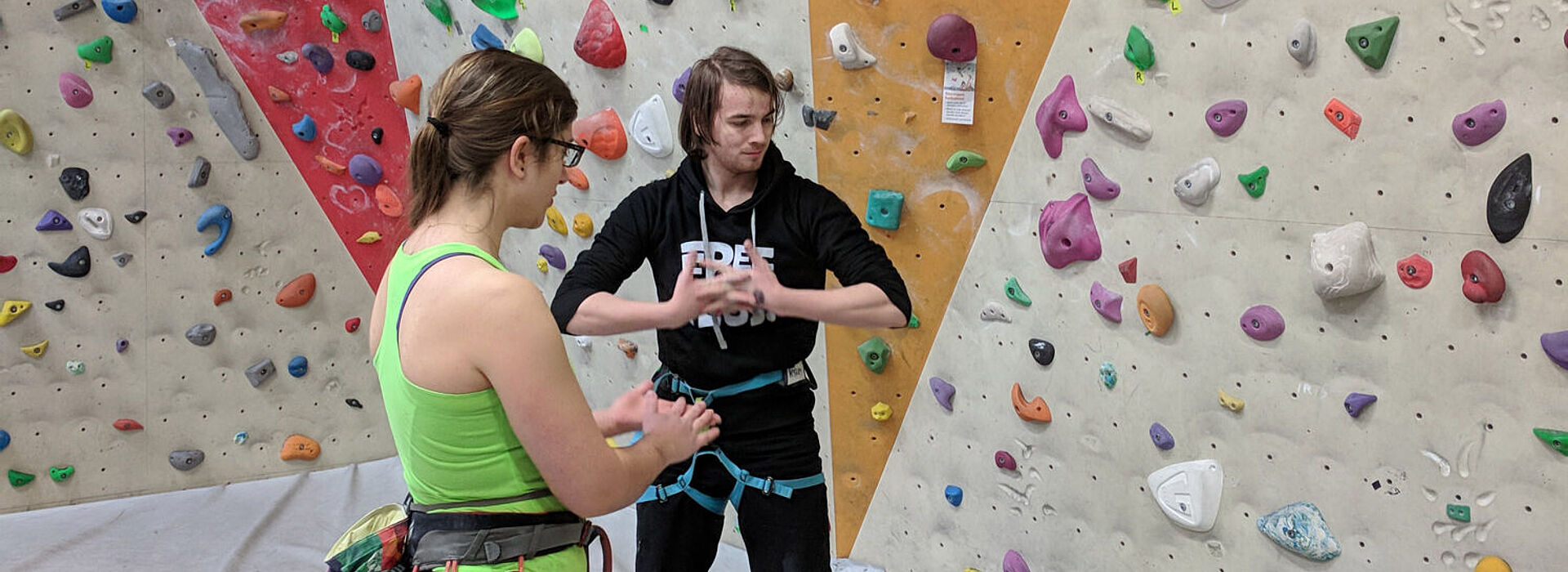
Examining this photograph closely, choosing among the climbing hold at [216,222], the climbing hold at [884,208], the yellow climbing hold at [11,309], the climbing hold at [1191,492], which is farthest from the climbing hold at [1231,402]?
the yellow climbing hold at [11,309]

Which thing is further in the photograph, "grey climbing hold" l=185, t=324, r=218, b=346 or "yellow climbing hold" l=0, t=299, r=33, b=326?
"grey climbing hold" l=185, t=324, r=218, b=346

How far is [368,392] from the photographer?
12.6ft

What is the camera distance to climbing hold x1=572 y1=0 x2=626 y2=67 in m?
2.97

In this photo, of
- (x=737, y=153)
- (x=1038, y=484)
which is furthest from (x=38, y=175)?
(x=1038, y=484)

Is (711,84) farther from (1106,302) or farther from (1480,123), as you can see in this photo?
(1480,123)

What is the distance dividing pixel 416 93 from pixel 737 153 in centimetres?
190

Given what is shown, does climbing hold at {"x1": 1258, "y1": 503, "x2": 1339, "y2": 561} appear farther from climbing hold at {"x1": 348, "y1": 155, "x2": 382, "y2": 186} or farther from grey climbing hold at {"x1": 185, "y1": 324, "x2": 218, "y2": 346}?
grey climbing hold at {"x1": 185, "y1": 324, "x2": 218, "y2": 346}

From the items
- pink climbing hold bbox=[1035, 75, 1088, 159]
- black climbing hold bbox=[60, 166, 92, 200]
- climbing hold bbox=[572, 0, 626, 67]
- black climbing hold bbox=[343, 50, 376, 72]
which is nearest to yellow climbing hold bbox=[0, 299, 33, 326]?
black climbing hold bbox=[60, 166, 92, 200]

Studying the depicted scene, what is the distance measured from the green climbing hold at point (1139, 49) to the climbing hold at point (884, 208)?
24.8 inches

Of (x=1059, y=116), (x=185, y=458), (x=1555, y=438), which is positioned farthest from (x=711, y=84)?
(x=185, y=458)

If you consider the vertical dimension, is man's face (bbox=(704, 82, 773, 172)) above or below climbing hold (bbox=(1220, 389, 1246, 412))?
above

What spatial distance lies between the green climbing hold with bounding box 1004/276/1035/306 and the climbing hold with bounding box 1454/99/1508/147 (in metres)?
0.88

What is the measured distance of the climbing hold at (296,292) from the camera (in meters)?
3.64

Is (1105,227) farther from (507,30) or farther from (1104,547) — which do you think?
(507,30)
